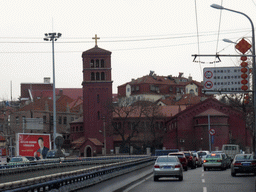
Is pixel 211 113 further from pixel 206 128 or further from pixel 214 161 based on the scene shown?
pixel 214 161

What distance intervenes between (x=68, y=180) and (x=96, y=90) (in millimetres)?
102103

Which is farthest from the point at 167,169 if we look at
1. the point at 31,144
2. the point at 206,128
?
the point at 206,128

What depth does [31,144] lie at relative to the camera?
64.8m

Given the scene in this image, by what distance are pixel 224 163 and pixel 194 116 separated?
71696 mm

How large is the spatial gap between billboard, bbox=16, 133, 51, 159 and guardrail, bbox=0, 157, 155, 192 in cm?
3707

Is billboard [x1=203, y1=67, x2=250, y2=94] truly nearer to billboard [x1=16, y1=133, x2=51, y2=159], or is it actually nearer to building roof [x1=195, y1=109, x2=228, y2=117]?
billboard [x1=16, y1=133, x2=51, y2=159]

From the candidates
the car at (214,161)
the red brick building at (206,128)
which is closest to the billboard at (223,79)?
the car at (214,161)

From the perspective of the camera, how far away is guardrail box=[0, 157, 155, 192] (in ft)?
42.4

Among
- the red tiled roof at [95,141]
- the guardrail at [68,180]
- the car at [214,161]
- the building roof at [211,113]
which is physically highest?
the building roof at [211,113]

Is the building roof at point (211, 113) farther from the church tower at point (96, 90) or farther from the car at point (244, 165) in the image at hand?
the car at point (244, 165)

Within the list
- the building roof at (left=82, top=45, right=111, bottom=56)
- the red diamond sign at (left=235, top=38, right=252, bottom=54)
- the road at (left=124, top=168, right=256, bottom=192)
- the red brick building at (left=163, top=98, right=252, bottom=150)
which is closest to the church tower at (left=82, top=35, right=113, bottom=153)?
the building roof at (left=82, top=45, right=111, bottom=56)

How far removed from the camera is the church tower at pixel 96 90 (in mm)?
117875

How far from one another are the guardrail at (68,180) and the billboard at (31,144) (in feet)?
122

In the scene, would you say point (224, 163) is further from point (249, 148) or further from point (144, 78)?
point (144, 78)
